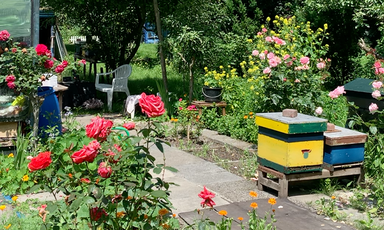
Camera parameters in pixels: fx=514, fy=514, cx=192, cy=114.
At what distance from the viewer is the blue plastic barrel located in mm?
6914

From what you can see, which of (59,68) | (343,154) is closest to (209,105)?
(59,68)

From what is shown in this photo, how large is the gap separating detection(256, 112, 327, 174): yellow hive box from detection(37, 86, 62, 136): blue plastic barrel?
2.92m

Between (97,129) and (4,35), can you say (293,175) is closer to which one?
(97,129)

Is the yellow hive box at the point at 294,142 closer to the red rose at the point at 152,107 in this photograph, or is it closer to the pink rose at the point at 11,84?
the red rose at the point at 152,107

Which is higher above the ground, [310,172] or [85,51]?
[85,51]

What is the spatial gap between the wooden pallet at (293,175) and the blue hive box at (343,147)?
81 mm

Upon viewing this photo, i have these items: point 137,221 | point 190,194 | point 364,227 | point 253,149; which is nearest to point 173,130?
point 253,149

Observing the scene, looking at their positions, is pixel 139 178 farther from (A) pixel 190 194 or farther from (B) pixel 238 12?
(B) pixel 238 12

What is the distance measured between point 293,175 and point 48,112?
134 inches

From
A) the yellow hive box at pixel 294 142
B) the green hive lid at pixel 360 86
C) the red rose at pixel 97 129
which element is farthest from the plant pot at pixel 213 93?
the red rose at pixel 97 129

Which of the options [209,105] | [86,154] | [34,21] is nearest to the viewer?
[86,154]

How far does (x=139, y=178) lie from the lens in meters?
3.71

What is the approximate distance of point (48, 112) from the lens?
6941mm

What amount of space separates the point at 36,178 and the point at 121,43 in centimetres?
790
